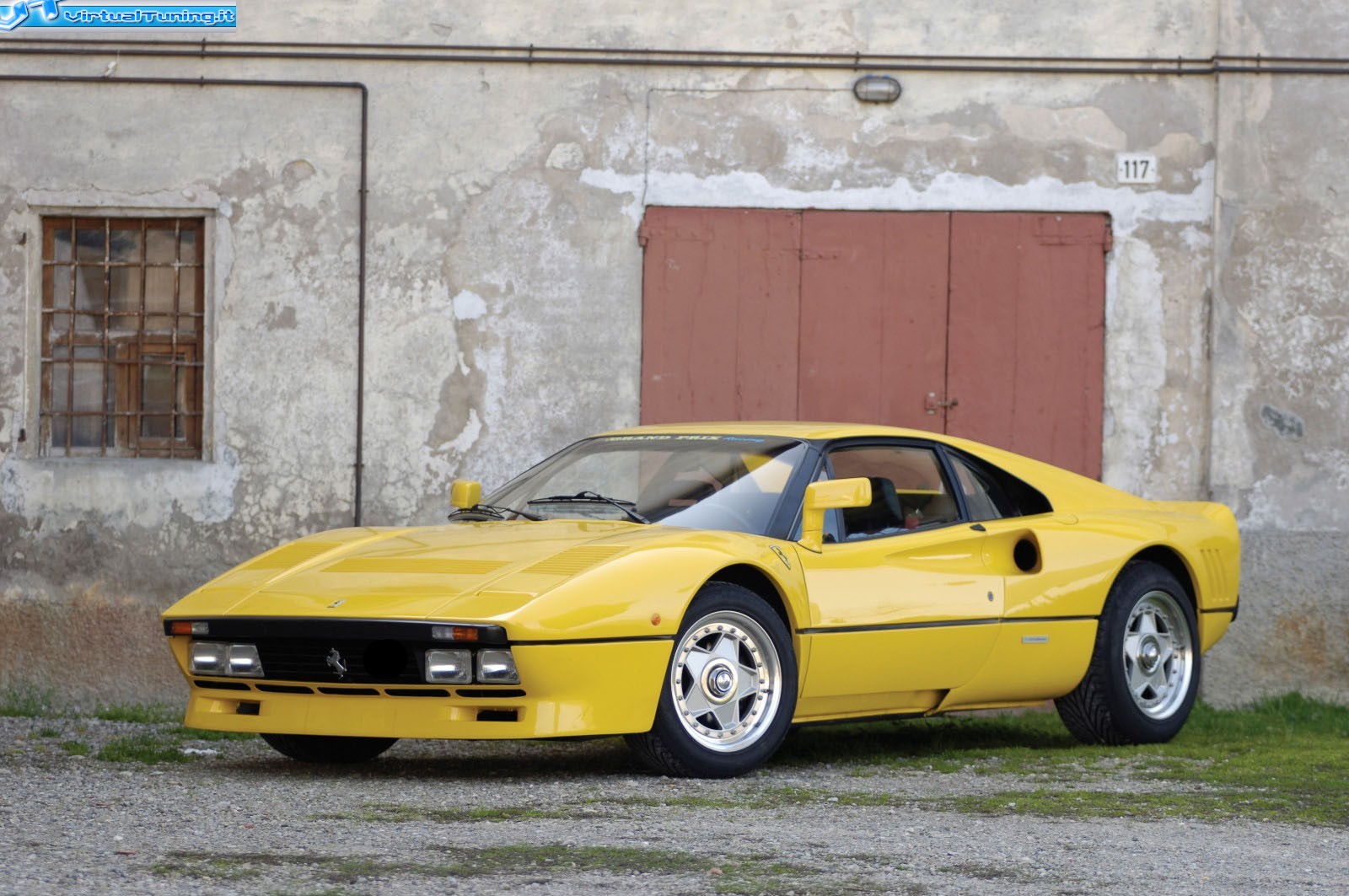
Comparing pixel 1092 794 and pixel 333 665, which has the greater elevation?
pixel 333 665

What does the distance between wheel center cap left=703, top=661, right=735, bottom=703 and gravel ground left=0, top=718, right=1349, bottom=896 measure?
30 cm

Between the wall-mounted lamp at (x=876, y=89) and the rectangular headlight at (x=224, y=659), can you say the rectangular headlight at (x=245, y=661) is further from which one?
the wall-mounted lamp at (x=876, y=89)

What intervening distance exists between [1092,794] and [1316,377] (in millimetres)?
4796

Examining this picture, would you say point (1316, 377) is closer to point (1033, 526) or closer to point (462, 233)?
point (1033, 526)

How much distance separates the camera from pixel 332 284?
33.3 feet

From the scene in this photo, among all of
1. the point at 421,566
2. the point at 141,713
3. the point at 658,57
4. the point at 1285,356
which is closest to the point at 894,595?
the point at 421,566

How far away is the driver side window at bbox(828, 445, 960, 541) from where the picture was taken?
22.1 feet

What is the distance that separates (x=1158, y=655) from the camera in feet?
24.9

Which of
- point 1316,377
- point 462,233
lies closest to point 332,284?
point 462,233

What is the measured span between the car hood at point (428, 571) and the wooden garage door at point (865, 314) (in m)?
3.65

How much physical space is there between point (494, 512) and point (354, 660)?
48.1 inches

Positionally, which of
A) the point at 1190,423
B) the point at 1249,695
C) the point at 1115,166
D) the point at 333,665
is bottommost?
the point at 1249,695

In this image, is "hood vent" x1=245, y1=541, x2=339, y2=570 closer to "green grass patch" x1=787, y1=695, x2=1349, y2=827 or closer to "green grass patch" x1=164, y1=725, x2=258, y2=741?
"green grass patch" x1=164, y1=725, x2=258, y2=741

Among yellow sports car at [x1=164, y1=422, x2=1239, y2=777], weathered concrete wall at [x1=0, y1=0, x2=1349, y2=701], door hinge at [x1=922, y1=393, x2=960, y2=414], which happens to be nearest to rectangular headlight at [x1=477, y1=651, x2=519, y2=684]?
yellow sports car at [x1=164, y1=422, x2=1239, y2=777]
